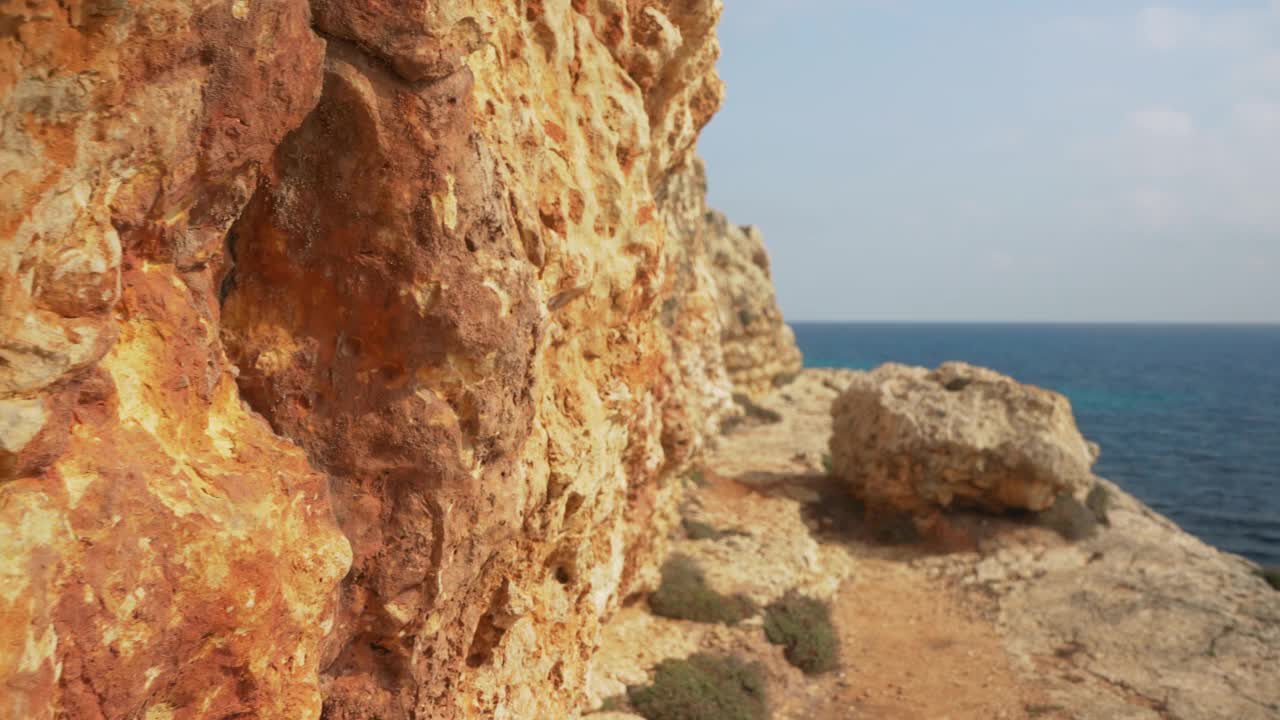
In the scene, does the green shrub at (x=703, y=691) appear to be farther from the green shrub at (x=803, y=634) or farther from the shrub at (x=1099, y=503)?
the shrub at (x=1099, y=503)

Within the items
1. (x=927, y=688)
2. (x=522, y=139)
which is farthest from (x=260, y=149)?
(x=927, y=688)

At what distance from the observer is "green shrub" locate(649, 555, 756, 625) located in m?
13.0

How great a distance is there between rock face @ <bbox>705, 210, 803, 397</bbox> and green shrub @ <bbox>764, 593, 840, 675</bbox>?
17.7 m

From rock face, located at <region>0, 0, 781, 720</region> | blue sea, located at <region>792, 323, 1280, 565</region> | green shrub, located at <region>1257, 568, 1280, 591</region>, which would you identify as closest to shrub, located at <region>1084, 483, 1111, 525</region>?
green shrub, located at <region>1257, 568, 1280, 591</region>

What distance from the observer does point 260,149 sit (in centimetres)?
416

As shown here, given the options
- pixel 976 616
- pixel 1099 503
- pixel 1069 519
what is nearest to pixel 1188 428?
pixel 1099 503

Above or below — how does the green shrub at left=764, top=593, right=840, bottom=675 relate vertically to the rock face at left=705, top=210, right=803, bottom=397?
below

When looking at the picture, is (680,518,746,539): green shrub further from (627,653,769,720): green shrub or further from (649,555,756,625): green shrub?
(627,653,769,720): green shrub

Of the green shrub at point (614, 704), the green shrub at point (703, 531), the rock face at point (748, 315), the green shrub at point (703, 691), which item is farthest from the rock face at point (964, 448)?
the rock face at point (748, 315)

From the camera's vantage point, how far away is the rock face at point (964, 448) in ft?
59.8

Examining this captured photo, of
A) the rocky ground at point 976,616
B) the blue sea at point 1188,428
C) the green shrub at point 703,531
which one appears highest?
the green shrub at point 703,531

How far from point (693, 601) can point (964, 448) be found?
8.06 metres

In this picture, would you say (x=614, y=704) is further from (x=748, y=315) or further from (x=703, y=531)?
(x=748, y=315)

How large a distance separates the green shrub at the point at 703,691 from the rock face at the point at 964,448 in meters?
8.03
